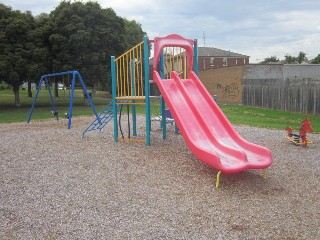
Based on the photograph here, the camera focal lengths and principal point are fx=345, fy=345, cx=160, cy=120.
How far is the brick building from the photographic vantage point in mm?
58969

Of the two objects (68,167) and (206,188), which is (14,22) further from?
(206,188)

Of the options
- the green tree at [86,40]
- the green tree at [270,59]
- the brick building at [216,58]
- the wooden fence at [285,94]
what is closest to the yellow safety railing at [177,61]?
the wooden fence at [285,94]

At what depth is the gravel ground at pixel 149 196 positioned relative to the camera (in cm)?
441

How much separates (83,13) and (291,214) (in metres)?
24.4

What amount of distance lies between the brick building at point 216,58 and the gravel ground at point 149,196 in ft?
167

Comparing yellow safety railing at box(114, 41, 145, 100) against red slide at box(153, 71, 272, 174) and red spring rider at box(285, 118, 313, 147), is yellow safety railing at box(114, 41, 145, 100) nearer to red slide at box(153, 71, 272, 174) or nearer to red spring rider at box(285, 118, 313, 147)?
red slide at box(153, 71, 272, 174)

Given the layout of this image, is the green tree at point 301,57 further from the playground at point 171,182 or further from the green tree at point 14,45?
the playground at point 171,182

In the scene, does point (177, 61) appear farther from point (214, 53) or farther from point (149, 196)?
point (214, 53)

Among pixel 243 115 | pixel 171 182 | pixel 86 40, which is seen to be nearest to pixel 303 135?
pixel 171 182

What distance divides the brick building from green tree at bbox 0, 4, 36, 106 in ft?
122

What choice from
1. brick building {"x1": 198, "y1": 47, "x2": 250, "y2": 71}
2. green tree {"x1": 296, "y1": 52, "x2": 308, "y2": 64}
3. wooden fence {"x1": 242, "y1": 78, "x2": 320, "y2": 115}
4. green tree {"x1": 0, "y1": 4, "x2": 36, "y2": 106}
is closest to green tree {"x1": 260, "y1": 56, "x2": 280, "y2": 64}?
green tree {"x1": 296, "y1": 52, "x2": 308, "y2": 64}

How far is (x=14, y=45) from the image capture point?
2392cm

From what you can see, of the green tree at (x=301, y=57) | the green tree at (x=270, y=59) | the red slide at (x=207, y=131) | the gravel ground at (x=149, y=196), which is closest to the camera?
the gravel ground at (x=149, y=196)

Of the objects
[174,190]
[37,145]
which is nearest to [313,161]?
[174,190]
